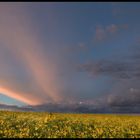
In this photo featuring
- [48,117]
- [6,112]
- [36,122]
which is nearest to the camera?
[36,122]

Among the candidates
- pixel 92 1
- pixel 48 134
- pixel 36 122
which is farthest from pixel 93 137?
pixel 92 1

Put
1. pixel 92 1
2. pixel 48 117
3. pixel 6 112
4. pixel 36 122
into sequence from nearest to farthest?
1. pixel 92 1
2. pixel 36 122
3. pixel 48 117
4. pixel 6 112

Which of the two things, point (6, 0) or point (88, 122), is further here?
point (88, 122)

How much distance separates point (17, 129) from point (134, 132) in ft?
38.5

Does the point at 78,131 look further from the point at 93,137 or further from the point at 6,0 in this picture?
the point at 6,0

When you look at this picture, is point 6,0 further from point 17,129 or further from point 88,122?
point 88,122

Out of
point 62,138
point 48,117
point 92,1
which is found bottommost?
point 62,138

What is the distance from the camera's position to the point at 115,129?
38062mm

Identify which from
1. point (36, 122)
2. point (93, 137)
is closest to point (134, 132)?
point (93, 137)

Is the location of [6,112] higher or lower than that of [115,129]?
higher

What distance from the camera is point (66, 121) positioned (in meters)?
40.8

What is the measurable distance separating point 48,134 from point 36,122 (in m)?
4.73

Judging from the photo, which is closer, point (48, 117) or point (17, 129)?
point (17, 129)

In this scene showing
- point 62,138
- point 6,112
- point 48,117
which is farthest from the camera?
point 6,112
